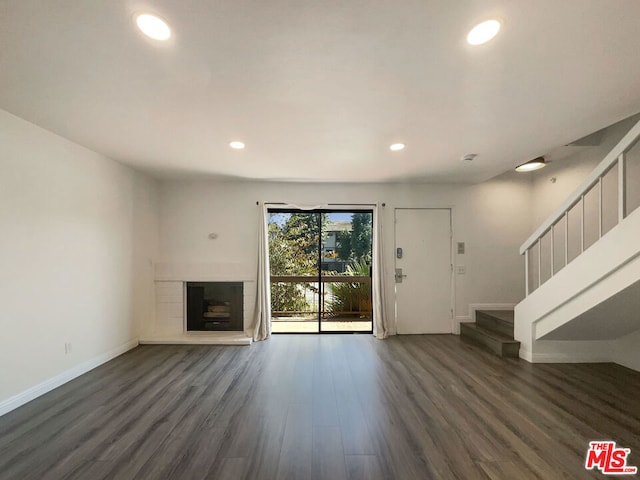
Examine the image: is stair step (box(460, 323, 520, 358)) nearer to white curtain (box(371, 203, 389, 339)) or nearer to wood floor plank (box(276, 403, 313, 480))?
→ white curtain (box(371, 203, 389, 339))

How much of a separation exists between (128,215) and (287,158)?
2475 millimetres

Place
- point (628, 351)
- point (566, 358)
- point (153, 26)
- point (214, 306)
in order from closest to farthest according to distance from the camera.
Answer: point (153, 26) → point (628, 351) → point (566, 358) → point (214, 306)

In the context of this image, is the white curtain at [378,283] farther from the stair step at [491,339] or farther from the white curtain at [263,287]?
the white curtain at [263,287]

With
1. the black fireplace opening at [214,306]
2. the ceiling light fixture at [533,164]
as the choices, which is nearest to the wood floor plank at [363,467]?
the black fireplace opening at [214,306]

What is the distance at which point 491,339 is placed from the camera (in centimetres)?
394

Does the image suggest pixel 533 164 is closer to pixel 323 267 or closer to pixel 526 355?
pixel 526 355

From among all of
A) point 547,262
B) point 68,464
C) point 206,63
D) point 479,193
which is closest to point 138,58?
point 206,63

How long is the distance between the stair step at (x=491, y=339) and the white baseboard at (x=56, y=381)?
5105mm

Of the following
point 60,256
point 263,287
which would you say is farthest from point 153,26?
point 263,287

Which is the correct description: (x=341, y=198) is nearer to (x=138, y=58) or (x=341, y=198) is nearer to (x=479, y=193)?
(x=479, y=193)

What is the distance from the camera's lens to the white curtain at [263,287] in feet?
15.0

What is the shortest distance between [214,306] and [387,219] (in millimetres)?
3337

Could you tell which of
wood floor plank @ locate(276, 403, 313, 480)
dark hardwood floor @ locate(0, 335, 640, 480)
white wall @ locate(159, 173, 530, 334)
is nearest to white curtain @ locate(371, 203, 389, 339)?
white wall @ locate(159, 173, 530, 334)

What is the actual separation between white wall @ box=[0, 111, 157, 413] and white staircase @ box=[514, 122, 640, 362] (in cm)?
513
